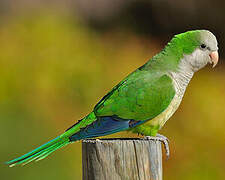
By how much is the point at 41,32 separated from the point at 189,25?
13.5 feet

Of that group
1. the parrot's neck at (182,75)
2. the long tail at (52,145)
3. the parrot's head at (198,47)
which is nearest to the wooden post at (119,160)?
the long tail at (52,145)

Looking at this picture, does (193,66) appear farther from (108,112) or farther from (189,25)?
(189,25)

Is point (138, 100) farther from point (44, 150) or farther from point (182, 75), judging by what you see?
point (44, 150)

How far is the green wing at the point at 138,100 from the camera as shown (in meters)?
4.19

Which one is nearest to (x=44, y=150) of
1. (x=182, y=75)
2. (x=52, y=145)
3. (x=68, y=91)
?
(x=52, y=145)

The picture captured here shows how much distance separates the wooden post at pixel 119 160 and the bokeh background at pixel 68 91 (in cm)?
265

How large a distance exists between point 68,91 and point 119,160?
431 cm

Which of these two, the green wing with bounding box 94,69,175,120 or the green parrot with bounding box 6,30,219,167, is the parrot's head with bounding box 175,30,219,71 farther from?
the green wing with bounding box 94,69,175,120

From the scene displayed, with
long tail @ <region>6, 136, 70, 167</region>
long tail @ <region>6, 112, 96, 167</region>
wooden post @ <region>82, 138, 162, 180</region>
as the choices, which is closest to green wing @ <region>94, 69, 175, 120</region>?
long tail @ <region>6, 112, 96, 167</region>

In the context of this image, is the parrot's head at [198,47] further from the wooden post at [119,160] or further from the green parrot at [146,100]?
the wooden post at [119,160]

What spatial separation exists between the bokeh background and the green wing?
187cm

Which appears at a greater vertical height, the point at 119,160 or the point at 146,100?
the point at 146,100

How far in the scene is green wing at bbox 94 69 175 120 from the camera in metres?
4.19

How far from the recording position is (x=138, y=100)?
4.22m
